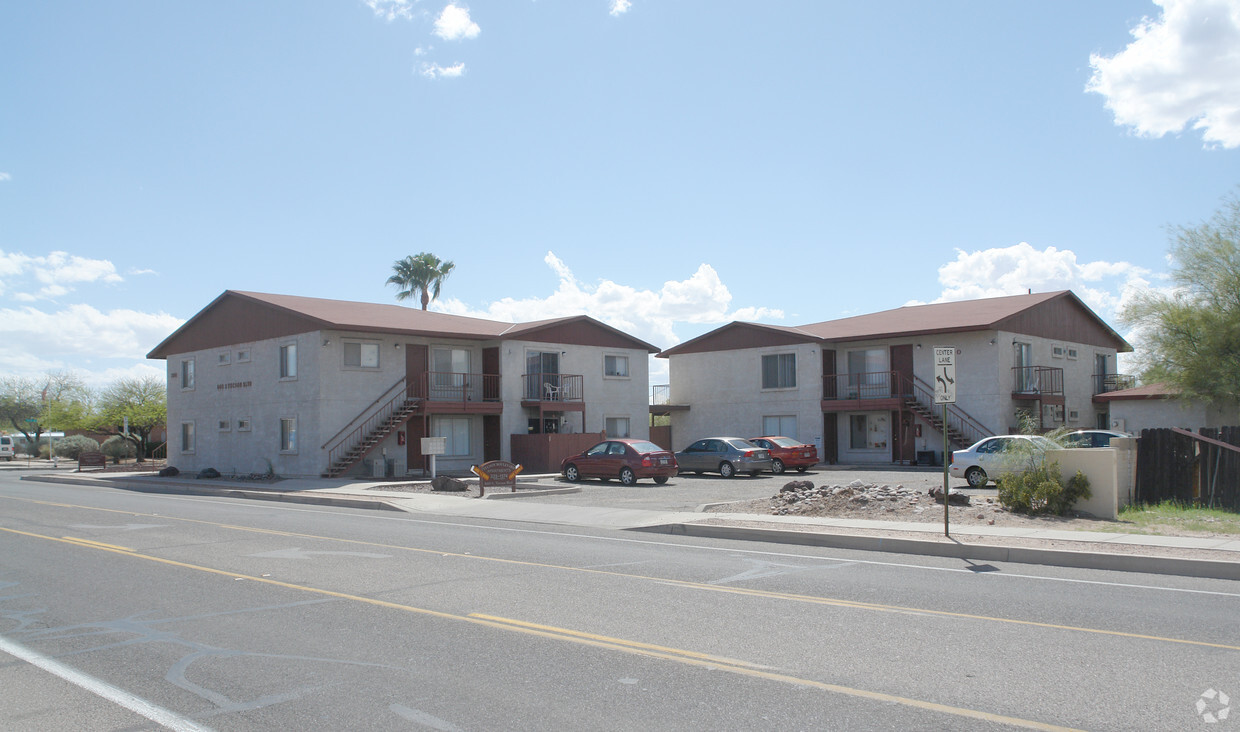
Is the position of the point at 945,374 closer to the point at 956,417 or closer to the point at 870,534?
the point at 870,534

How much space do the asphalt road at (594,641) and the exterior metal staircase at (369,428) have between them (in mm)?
17845

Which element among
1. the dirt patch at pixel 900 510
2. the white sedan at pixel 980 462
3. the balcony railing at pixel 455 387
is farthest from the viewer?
the balcony railing at pixel 455 387

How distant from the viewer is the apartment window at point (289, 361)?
32478 millimetres

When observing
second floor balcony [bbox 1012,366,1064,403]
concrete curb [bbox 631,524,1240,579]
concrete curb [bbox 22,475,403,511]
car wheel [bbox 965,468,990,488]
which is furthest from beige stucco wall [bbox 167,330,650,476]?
concrete curb [bbox 631,524,1240,579]

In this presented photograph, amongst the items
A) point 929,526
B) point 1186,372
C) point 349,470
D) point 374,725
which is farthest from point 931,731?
point 1186,372

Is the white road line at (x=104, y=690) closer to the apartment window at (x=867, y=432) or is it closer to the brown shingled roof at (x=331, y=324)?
the brown shingled roof at (x=331, y=324)

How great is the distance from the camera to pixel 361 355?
32.4 metres

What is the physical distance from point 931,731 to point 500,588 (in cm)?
555

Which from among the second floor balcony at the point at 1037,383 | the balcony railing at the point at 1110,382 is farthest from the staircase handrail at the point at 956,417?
the balcony railing at the point at 1110,382

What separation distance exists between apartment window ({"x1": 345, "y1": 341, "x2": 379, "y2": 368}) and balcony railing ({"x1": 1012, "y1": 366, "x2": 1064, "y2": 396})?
77.2ft

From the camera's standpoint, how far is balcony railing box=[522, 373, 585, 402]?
35906 mm

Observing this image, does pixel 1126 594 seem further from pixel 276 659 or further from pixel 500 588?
pixel 276 659

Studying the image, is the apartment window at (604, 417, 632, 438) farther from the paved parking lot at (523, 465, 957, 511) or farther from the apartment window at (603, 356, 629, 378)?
the paved parking lot at (523, 465, 957, 511)

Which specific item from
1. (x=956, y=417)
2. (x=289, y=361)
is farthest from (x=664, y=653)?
(x=956, y=417)
